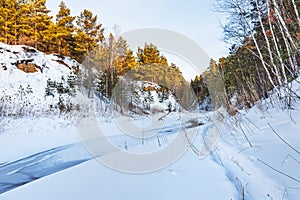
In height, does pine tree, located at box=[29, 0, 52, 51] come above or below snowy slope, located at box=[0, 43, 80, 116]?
above

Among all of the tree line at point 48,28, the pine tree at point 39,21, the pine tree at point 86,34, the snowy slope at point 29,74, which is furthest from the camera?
the pine tree at point 86,34

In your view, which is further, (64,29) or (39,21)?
(64,29)

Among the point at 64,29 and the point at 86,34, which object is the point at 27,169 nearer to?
the point at 64,29

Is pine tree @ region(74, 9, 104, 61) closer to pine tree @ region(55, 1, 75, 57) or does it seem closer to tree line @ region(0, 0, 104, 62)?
tree line @ region(0, 0, 104, 62)

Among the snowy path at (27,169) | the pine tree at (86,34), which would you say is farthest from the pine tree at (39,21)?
the snowy path at (27,169)

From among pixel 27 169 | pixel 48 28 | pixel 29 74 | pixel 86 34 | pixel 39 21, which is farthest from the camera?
pixel 86 34

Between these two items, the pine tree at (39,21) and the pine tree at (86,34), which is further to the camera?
the pine tree at (86,34)

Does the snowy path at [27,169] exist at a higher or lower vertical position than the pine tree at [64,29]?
lower

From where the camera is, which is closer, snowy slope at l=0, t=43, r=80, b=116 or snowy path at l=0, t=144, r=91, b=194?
snowy path at l=0, t=144, r=91, b=194

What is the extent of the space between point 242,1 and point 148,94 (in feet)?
38.1

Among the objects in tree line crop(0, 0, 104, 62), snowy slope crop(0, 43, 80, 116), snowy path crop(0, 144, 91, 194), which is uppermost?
tree line crop(0, 0, 104, 62)

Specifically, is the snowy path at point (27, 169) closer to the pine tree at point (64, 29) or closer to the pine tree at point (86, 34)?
the pine tree at point (86, 34)

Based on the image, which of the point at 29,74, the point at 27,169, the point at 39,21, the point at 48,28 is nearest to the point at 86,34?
the point at 48,28

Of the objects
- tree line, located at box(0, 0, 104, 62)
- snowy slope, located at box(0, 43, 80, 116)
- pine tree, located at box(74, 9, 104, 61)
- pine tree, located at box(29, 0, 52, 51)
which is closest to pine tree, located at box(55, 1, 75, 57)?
tree line, located at box(0, 0, 104, 62)
